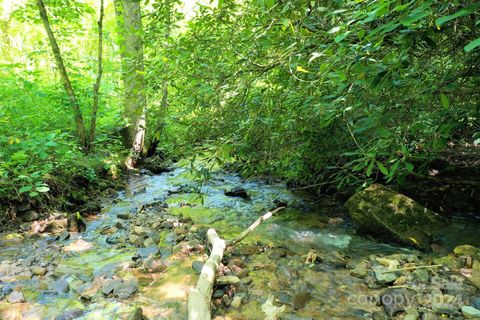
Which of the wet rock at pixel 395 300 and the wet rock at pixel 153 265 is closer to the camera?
the wet rock at pixel 395 300

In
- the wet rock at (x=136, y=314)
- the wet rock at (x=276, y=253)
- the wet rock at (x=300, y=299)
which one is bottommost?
the wet rock at (x=276, y=253)

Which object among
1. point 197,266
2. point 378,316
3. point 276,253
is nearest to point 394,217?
point 276,253

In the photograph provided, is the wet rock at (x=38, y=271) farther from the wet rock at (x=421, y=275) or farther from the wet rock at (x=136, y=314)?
the wet rock at (x=421, y=275)

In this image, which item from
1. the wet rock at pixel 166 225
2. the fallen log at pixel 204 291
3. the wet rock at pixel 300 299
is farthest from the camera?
the wet rock at pixel 166 225

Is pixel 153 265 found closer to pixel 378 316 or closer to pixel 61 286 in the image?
pixel 61 286

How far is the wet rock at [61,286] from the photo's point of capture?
3.70 meters

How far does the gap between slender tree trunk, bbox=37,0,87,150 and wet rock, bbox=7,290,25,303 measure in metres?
5.19

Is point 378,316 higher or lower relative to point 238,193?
higher

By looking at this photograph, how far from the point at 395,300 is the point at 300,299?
37.6 inches

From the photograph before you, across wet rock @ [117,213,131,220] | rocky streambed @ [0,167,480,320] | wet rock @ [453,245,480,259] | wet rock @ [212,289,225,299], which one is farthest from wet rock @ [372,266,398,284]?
wet rock @ [117,213,131,220]

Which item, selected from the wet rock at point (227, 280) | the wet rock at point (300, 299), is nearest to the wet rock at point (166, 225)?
the wet rock at point (227, 280)

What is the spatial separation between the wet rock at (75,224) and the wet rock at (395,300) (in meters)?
4.58

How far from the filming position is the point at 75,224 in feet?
18.0

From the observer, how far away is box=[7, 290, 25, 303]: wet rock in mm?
3428
